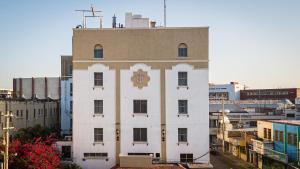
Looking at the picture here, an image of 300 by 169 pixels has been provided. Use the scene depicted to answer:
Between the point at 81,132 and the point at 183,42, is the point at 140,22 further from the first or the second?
the point at 81,132

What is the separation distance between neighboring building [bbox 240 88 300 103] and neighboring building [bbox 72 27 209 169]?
9899 cm

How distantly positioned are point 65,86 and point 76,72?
21375 mm

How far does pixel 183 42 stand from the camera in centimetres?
3738

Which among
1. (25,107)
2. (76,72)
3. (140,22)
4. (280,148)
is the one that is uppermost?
(140,22)

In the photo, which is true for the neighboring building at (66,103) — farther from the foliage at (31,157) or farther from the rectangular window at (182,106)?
the rectangular window at (182,106)

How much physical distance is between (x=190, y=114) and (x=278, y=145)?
38.0 feet

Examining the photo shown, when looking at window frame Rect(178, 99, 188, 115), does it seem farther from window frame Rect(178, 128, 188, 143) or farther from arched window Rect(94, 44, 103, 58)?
arched window Rect(94, 44, 103, 58)

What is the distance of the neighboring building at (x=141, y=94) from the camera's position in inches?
1470

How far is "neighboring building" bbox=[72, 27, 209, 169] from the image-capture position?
37.3 m

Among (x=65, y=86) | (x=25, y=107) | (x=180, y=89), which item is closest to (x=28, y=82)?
(x=65, y=86)

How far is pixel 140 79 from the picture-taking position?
1484 inches

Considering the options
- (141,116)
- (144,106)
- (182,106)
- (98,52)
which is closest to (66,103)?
(98,52)

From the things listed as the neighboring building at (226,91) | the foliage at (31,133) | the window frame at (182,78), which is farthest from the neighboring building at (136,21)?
the neighboring building at (226,91)

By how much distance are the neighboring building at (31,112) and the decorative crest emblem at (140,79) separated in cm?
1416
